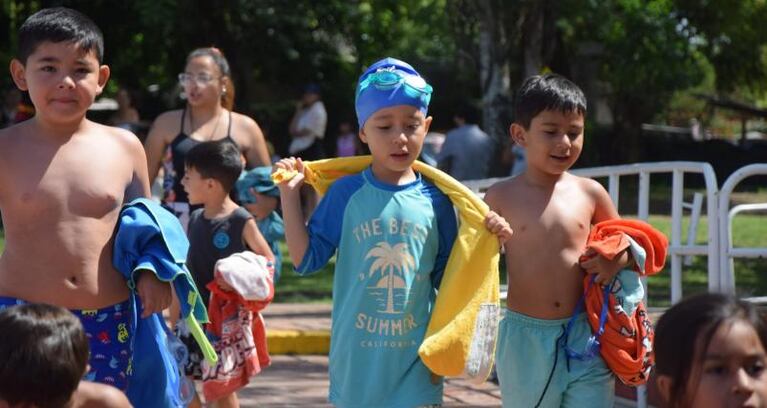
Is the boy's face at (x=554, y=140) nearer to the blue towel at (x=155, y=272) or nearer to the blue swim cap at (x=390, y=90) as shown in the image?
the blue swim cap at (x=390, y=90)

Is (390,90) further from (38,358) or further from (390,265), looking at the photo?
(38,358)

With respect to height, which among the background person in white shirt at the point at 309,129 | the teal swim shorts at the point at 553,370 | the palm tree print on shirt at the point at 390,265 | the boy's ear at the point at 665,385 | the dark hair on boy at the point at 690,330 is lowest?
the teal swim shorts at the point at 553,370

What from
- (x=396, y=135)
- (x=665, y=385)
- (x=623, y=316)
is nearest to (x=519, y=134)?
(x=396, y=135)

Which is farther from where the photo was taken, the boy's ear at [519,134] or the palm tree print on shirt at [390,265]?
the boy's ear at [519,134]

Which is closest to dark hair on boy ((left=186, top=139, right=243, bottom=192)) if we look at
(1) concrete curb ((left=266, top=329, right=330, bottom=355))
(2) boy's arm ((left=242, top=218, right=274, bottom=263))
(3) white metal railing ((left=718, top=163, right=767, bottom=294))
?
(2) boy's arm ((left=242, top=218, right=274, bottom=263))

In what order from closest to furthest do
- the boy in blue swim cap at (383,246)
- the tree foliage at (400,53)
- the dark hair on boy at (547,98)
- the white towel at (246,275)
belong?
the boy in blue swim cap at (383,246)
the dark hair on boy at (547,98)
the white towel at (246,275)
the tree foliage at (400,53)

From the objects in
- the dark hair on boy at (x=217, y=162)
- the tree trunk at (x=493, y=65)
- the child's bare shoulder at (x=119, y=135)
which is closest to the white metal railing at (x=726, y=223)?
the dark hair on boy at (x=217, y=162)

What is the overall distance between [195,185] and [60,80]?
215 centimetres

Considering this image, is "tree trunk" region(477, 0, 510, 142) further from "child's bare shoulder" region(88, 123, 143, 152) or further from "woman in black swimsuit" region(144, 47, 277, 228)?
"child's bare shoulder" region(88, 123, 143, 152)

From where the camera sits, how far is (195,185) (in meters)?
6.70

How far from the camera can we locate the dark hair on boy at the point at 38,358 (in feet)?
10.8

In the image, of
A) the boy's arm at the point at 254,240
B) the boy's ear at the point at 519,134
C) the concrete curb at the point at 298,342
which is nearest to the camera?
the boy's ear at the point at 519,134

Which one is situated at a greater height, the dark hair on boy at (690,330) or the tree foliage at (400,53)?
the tree foliage at (400,53)

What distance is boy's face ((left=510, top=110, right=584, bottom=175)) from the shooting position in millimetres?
5219
